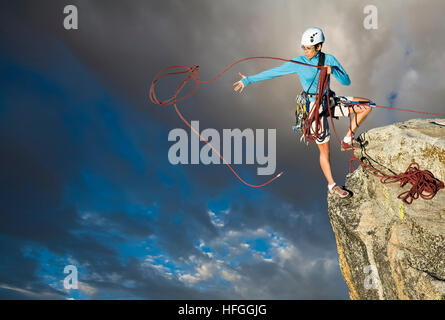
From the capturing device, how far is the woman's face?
9.34 m

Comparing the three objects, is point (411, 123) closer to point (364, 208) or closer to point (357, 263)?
point (364, 208)

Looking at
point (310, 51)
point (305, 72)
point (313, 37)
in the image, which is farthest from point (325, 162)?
point (313, 37)

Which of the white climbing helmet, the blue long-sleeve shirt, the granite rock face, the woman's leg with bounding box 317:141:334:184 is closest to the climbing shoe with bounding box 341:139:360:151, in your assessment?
the granite rock face

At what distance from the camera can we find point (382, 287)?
9.01 metres

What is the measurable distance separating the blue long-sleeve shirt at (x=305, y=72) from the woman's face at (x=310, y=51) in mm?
112

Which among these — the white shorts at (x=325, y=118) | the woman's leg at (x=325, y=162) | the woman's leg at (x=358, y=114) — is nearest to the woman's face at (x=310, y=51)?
the white shorts at (x=325, y=118)

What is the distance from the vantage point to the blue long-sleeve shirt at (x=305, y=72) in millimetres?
9477

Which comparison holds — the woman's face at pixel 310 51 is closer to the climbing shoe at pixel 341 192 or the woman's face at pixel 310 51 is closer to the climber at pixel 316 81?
the climber at pixel 316 81

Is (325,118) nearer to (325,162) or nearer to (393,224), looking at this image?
(325,162)

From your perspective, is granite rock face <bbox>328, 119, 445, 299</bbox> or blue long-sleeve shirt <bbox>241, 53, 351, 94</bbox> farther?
blue long-sleeve shirt <bbox>241, 53, 351, 94</bbox>

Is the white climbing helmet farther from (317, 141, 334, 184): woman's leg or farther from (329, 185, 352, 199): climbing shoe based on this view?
(329, 185, 352, 199): climbing shoe

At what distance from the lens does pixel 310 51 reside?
9.40m
